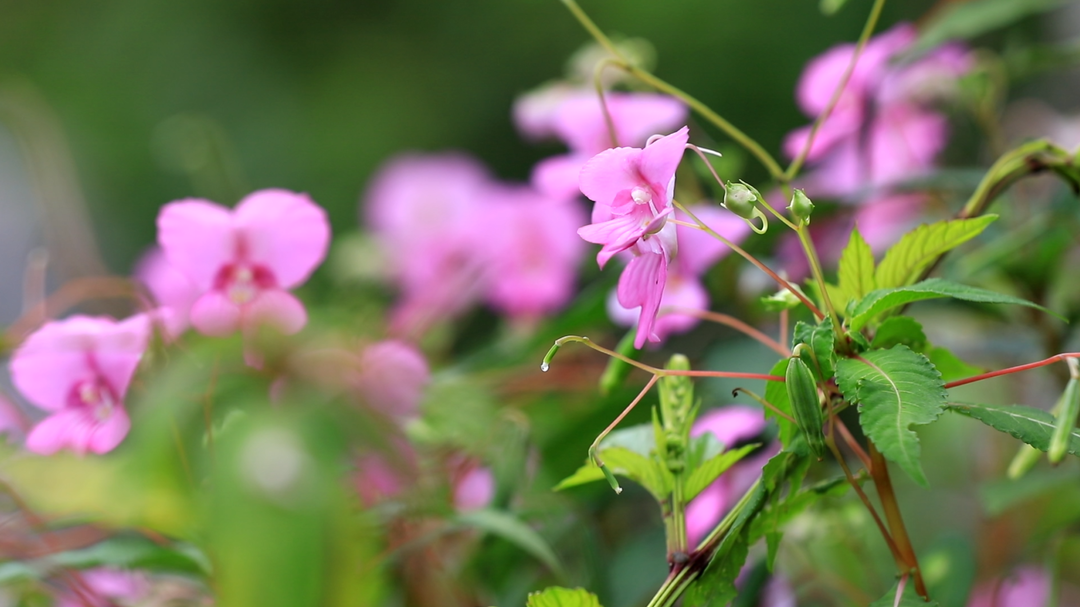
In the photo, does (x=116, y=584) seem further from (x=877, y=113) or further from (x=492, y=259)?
(x=877, y=113)

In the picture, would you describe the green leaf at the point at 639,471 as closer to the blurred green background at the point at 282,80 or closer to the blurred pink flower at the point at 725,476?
the blurred pink flower at the point at 725,476

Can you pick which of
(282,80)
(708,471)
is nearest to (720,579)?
(708,471)

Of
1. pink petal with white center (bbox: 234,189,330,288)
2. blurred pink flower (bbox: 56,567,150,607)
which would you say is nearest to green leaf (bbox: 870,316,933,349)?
pink petal with white center (bbox: 234,189,330,288)

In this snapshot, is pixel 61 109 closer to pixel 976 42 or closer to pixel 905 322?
pixel 976 42

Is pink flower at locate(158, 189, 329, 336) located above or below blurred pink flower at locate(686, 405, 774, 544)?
above

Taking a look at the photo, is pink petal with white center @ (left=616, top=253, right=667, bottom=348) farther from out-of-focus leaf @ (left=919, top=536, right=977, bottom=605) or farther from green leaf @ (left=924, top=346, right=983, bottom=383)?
out-of-focus leaf @ (left=919, top=536, right=977, bottom=605)

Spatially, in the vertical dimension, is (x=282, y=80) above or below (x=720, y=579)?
above

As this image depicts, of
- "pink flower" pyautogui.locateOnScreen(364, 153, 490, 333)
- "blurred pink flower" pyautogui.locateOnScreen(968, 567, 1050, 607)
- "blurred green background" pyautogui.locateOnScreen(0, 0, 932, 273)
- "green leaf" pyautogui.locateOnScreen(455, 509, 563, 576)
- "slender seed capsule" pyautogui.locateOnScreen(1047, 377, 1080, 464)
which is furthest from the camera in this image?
"blurred green background" pyautogui.locateOnScreen(0, 0, 932, 273)
